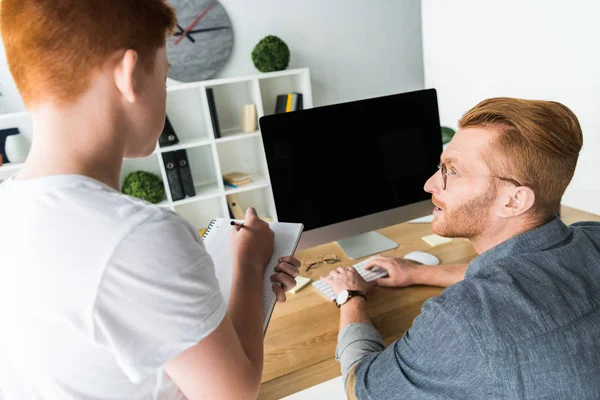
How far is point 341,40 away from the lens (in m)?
3.28

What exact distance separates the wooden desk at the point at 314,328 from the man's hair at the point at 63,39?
0.78 metres

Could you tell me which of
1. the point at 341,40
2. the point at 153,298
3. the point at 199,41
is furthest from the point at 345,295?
the point at 341,40

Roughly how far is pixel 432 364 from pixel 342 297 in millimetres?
432

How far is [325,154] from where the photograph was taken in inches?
57.3

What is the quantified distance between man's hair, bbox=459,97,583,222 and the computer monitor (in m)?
0.57

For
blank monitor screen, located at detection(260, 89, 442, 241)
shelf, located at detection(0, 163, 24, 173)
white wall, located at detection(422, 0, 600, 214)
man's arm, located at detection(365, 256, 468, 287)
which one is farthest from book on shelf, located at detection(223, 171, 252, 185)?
man's arm, located at detection(365, 256, 468, 287)

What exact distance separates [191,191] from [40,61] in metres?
2.49

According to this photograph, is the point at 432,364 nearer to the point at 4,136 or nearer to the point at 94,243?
the point at 94,243

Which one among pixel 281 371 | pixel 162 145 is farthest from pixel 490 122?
pixel 162 145

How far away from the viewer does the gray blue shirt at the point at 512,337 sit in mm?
709

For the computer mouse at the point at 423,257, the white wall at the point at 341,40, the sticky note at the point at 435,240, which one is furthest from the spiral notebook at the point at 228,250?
the white wall at the point at 341,40

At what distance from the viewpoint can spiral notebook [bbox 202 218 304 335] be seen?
2.80 ft

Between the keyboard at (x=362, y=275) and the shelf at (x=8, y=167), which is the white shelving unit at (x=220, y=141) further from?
the keyboard at (x=362, y=275)

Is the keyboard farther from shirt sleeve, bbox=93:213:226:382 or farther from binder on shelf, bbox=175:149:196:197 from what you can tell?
binder on shelf, bbox=175:149:196:197
